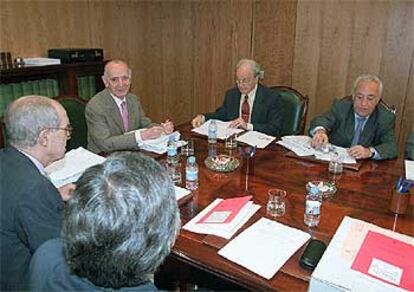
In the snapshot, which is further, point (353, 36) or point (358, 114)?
point (353, 36)

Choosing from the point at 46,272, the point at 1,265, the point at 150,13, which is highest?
the point at 150,13

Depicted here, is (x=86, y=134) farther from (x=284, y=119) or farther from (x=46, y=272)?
(x=46, y=272)

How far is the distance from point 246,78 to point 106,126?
1114 mm

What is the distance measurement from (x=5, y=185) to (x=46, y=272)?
1.65 ft

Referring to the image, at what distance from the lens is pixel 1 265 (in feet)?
4.28

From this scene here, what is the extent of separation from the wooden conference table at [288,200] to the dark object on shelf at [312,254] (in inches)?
0.9

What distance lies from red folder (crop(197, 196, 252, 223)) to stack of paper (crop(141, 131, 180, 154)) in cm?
71

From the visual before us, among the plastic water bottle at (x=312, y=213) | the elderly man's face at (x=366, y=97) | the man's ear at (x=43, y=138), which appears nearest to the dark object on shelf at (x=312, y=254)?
the plastic water bottle at (x=312, y=213)

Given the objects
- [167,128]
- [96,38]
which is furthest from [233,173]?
[96,38]

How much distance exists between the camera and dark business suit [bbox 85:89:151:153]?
87.4 inches

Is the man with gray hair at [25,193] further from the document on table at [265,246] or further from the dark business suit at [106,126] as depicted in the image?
the dark business suit at [106,126]

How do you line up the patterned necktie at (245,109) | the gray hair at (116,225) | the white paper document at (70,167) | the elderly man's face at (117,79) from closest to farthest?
the gray hair at (116,225), the white paper document at (70,167), the elderly man's face at (117,79), the patterned necktie at (245,109)

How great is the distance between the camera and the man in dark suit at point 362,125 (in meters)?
2.19

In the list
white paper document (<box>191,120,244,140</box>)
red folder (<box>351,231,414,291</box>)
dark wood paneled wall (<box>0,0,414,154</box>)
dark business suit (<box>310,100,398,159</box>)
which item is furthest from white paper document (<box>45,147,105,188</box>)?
dark wood paneled wall (<box>0,0,414,154</box>)
